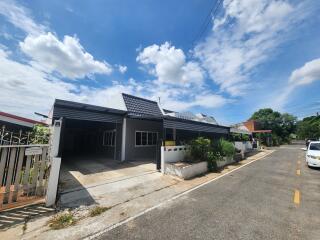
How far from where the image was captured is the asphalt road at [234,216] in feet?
11.5

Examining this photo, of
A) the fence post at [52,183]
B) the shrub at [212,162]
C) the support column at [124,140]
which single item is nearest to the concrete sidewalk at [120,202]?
the fence post at [52,183]

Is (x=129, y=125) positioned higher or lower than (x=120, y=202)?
higher

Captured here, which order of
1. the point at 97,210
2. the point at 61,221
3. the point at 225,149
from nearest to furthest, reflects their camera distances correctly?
the point at 61,221 → the point at 97,210 → the point at 225,149

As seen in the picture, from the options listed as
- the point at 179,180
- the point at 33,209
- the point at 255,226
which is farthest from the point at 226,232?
the point at 33,209

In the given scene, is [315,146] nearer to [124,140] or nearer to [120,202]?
[124,140]

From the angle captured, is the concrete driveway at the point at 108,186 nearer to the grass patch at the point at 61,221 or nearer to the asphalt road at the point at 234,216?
the grass patch at the point at 61,221

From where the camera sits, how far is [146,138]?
1390 centimetres

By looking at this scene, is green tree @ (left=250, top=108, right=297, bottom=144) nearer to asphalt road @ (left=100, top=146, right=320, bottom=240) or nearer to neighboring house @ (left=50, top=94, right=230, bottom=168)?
neighboring house @ (left=50, top=94, right=230, bottom=168)

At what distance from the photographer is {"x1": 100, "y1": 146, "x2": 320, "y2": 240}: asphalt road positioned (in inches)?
138

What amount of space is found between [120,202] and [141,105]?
10.1 meters

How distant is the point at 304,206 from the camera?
190 inches

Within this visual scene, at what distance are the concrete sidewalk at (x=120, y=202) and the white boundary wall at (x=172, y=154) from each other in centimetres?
89

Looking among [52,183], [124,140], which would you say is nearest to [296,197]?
[52,183]

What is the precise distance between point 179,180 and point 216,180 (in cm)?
176
